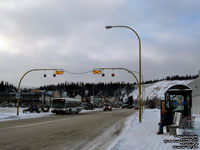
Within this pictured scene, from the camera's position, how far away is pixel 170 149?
29.5 feet

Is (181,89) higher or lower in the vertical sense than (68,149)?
higher

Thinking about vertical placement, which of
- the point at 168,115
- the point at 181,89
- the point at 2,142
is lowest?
the point at 2,142

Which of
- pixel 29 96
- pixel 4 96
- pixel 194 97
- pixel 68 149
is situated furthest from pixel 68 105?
pixel 4 96

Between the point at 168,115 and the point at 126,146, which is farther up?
the point at 168,115

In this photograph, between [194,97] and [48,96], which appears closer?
[194,97]

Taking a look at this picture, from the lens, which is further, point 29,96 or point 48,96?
point 48,96

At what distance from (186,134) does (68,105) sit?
33.6 metres

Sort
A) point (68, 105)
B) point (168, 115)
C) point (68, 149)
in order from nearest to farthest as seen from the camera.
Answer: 1. point (68, 149)
2. point (168, 115)
3. point (68, 105)

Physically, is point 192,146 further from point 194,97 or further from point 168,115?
point 194,97

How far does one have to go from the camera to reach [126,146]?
32.4 ft

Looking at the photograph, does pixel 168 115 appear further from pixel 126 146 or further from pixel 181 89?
pixel 126 146

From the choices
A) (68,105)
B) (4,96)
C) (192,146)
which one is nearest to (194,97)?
(68,105)

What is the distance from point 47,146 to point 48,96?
13373 centimetres

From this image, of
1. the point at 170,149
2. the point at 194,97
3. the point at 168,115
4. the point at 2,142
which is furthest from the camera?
the point at 194,97
